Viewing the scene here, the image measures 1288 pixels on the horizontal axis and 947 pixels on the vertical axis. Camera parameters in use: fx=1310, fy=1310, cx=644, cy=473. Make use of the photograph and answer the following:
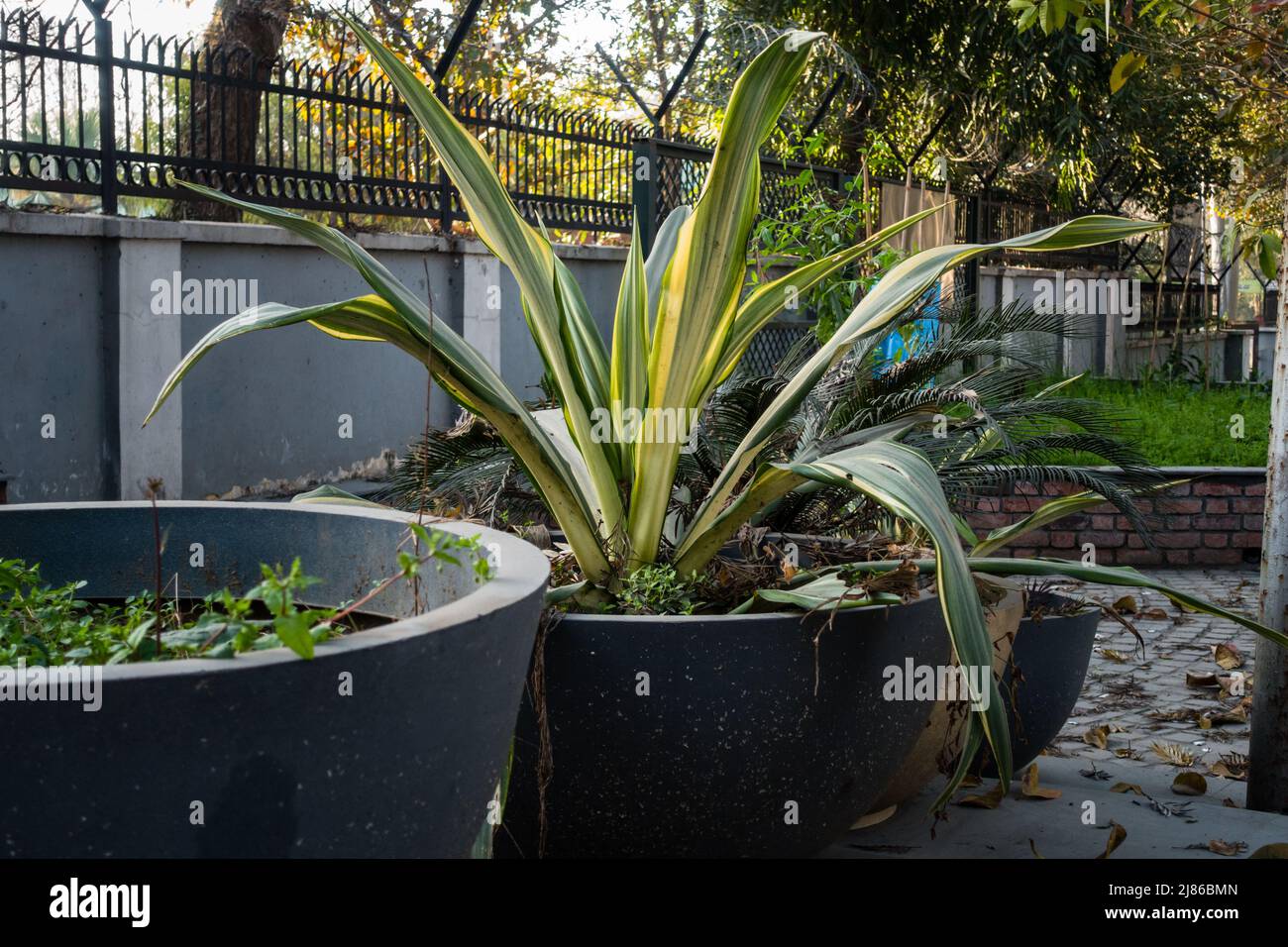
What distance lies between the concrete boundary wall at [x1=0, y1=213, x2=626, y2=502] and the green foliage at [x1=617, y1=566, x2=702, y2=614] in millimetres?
2731

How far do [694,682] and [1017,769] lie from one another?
1507mm

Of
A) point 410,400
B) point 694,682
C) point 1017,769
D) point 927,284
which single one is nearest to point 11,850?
point 694,682

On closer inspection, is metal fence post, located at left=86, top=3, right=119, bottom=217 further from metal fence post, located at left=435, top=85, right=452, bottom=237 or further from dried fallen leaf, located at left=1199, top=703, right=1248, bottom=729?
dried fallen leaf, located at left=1199, top=703, right=1248, bottom=729

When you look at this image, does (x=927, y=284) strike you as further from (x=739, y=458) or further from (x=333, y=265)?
(x=333, y=265)

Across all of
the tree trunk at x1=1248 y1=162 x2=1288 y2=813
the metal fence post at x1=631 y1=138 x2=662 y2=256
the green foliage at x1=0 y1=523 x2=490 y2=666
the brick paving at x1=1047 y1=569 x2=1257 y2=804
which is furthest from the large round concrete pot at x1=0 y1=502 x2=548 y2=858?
the metal fence post at x1=631 y1=138 x2=662 y2=256

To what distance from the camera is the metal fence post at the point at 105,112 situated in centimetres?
564

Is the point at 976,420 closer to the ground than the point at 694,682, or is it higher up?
higher up

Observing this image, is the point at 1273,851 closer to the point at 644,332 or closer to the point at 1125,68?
the point at 644,332

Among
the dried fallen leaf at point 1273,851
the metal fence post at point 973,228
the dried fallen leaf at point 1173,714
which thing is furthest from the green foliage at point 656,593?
the metal fence post at point 973,228

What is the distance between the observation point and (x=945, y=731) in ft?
9.28

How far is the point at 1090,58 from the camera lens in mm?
12242

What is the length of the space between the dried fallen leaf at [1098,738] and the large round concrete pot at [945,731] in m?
0.96

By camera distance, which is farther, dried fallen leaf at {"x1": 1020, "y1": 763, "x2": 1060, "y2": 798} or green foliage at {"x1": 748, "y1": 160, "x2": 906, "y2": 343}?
green foliage at {"x1": 748, "y1": 160, "x2": 906, "y2": 343}

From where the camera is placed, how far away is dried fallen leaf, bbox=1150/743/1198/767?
3.57 m
